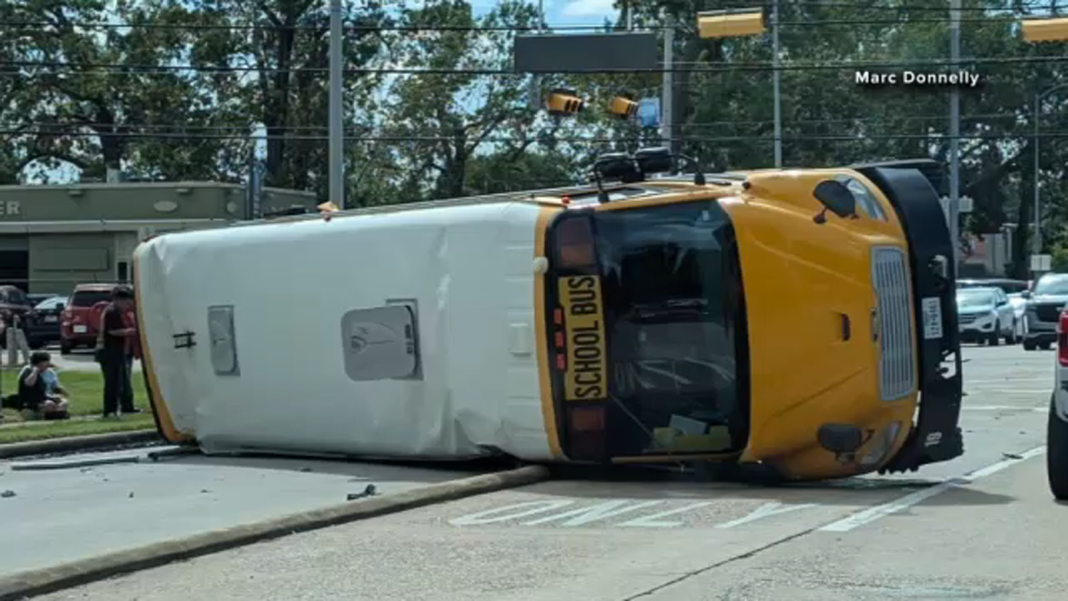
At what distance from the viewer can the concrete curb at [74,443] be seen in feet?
52.9

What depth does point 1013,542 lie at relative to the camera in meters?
9.33

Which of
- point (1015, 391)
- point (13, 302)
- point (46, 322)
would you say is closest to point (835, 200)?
point (1015, 391)

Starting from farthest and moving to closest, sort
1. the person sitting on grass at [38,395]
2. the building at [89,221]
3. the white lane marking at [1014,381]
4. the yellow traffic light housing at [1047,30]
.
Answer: the building at [89,221] → the white lane marking at [1014,381] → the yellow traffic light housing at [1047,30] → the person sitting on grass at [38,395]

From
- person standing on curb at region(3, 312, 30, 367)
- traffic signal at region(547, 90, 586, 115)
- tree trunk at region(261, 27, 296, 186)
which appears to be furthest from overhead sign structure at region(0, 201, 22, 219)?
traffic signal at region(547, 90, 586, 115)

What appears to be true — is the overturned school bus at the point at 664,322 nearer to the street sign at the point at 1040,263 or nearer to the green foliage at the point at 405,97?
the green foliage at the point at 405,97

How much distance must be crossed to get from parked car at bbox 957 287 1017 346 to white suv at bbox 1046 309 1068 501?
1181 inches

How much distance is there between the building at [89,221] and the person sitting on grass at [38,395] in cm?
2053

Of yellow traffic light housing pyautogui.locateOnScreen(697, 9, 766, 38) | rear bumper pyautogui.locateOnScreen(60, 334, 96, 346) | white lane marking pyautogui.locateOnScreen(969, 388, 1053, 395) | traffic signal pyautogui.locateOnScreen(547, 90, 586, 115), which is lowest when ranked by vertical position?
white lane marking pyautogui.locateOnScreen(969, 388, 1053, 395)

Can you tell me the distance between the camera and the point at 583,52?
30812 millimetres

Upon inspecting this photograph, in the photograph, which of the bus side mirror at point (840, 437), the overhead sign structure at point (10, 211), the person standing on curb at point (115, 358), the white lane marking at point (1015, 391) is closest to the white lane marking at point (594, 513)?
the bus side mirror at point (840, 437)

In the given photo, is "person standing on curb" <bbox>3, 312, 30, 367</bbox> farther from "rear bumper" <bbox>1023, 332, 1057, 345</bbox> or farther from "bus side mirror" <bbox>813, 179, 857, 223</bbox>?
"rear bumper" <bbox>1023, 332, 1057, 345</bbox>

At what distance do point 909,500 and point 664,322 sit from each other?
7.72 feet

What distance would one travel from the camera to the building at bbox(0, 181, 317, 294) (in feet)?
136

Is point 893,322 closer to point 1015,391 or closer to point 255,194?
point 1015,391
